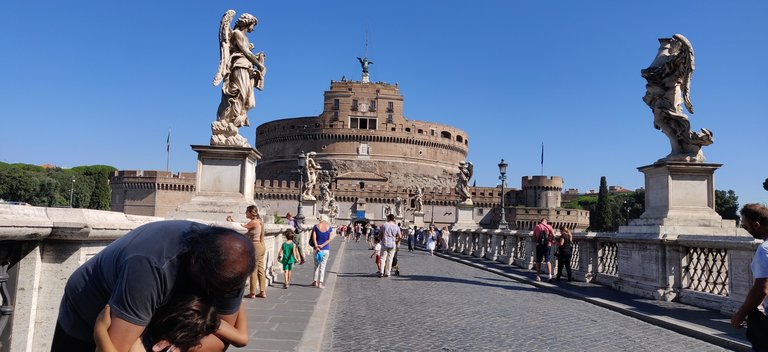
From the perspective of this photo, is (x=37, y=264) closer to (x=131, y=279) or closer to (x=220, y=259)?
(x=131, y=279)

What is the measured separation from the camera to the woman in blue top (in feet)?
30.8

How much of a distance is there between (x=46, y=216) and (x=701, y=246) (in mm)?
7190

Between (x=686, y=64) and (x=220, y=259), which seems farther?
(x=686, y=64)

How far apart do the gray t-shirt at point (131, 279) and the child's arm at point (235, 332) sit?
0.16 metres

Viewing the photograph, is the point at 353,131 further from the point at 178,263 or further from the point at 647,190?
the point at 178,263

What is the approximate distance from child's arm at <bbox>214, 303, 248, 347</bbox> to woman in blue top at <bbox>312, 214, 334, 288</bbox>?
23.1ft

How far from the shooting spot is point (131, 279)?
69.6 inches

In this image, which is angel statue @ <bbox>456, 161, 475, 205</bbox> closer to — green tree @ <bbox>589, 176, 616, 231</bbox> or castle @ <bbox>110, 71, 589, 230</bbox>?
castle @ <bbox>110, 71, 589, 230</bbox>

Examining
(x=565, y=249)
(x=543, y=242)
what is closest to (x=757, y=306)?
(x=565, y=249)

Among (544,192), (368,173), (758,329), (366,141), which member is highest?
(366,141)

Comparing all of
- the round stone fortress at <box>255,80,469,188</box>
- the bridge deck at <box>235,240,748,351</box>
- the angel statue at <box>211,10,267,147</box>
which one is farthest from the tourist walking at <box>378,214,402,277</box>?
the round stone fortress at <box>255,80,469,188</box>

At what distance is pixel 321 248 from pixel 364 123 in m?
73.0

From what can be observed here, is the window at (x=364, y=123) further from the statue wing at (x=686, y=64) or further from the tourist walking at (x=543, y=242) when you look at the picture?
the statue wing at (x=686, y=64)

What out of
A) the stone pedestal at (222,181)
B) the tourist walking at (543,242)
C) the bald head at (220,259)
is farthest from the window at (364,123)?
the bald head at (220,259)
